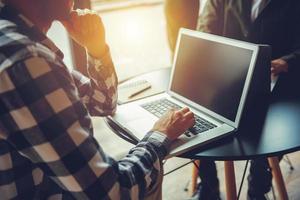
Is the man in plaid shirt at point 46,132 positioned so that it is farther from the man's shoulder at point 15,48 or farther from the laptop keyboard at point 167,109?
the laptop keyboard at point 167,109

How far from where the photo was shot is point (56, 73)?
2.15ft

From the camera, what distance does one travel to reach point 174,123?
3.17 ft

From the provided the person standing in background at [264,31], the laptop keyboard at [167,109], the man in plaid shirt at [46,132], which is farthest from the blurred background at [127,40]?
the man in plaid shirt at [46,132]

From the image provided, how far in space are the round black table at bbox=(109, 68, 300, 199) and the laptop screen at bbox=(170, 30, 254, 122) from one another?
92mm

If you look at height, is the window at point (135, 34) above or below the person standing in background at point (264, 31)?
below

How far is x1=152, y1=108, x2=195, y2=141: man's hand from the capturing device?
94cm

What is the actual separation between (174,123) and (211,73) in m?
0.30

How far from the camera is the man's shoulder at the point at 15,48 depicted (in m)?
0.61

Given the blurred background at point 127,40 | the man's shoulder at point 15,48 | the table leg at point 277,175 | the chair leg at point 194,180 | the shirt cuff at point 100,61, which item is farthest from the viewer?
the blurred background at point 127,40

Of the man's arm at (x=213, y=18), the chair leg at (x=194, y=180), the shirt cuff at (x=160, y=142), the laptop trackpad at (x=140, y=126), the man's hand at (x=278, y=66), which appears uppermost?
the man's arm at (x=213, y=18)

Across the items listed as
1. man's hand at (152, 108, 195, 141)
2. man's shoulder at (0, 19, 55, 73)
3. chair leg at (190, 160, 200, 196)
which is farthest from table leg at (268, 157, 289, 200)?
man's shoulder at (0, 19, 55, 73)

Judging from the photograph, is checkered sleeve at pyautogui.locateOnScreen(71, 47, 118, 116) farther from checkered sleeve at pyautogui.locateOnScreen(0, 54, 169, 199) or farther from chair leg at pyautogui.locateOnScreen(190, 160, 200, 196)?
chair leg at pyautogui.locateOnScreen(190, 160, 200, 196)

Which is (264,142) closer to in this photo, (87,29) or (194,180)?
(87,29)

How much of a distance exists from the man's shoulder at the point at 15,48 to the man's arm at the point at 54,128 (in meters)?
0.01
